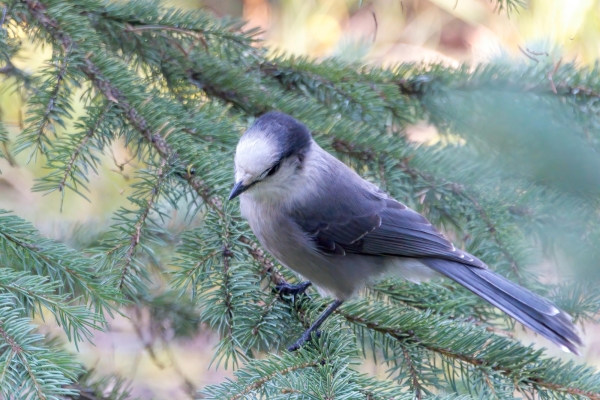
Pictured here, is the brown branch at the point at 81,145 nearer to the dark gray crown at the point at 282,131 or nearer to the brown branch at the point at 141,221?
the brown branch at the point at 141,221

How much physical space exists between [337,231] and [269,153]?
1.57 feet

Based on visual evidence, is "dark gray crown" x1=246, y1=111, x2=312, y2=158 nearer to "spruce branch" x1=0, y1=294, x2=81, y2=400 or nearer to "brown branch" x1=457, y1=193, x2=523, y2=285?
"brown branch" x1=457, y1=193, x2=523, y2=285

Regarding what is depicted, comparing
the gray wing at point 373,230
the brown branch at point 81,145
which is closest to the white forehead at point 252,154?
the gray wing at point 373,230

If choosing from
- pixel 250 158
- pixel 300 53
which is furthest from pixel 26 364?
pixel 300 53

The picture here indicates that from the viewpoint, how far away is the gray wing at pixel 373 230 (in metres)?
2.16

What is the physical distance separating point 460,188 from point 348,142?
1.55ft

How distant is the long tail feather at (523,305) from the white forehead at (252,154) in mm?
812

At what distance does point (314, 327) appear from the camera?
5.79 feet

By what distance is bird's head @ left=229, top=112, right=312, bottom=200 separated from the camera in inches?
72.0

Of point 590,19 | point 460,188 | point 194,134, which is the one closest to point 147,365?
point 194,134

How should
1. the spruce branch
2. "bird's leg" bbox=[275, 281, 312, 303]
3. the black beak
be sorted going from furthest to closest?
"bird's leg" bbox=[275, 281, 312, 303]
the black beak
the spruce branch

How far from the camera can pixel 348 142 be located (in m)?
2.30

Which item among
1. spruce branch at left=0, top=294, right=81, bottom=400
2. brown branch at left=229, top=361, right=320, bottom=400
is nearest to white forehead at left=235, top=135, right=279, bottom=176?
brown branch at left=229, top=361, right=320, bottom=400

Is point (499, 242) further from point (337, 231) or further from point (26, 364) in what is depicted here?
point (26, 364)
